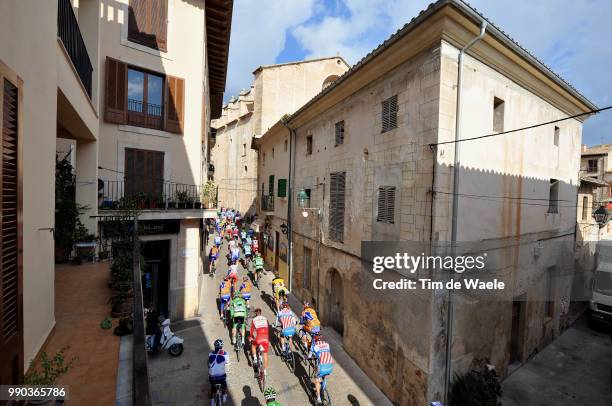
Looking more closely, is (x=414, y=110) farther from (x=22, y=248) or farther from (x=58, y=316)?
(x=58, y=316)

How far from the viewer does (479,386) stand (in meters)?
7.50

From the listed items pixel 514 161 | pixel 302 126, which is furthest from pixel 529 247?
pixel 302 126

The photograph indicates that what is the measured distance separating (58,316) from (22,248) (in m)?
2.97

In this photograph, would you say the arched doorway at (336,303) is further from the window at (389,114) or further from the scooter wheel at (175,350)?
the window at (389,114)

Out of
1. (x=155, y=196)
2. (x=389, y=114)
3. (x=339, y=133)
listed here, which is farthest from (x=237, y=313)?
(x=389, y=114)

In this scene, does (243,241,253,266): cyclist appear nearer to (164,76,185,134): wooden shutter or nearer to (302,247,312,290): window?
(302,247,312,290): window

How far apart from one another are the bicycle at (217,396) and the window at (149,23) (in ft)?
39.8

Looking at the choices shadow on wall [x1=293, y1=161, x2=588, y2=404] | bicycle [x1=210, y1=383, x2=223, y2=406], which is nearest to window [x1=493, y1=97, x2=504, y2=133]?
shadow on wall [x1=293, y1=161, x2=588, y2=404]

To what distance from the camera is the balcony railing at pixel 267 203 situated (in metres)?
20.8

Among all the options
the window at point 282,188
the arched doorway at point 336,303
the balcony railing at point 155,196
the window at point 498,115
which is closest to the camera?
the window at point 498,115

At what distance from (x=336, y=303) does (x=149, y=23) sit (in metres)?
13.4

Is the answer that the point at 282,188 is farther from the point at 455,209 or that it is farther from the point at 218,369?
the point at 455,209

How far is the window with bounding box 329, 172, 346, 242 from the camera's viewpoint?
11578mm

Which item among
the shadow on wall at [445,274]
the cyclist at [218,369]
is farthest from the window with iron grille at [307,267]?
the cyclist at [218,369]
